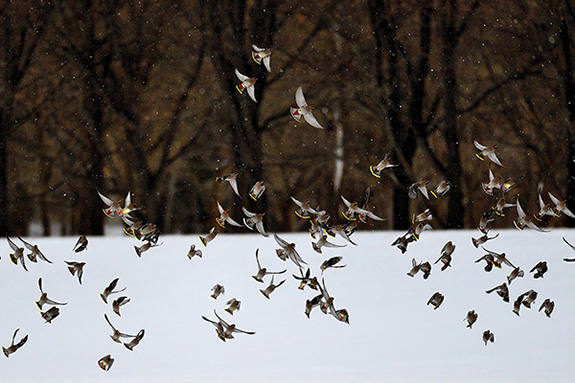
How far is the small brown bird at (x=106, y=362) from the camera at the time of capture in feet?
11.7

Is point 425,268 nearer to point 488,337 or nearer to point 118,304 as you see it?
point 488,337

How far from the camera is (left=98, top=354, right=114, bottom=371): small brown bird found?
357cm

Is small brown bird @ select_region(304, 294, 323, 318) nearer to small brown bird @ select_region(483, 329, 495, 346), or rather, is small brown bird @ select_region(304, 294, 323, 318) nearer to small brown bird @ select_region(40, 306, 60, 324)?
small brown bird @ select_region(483, 329, 495, 346)

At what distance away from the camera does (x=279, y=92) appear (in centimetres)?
741

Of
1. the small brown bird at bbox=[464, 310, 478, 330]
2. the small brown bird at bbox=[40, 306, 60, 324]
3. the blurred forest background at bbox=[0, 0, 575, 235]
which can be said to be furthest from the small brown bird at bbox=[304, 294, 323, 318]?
the blurred forest background at bbox=[0, 0, 575, 235]

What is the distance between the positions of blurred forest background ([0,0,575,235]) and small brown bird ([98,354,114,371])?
3590 millimetres

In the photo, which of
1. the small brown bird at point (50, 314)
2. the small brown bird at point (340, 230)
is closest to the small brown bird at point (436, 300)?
the small brown bird at point (340, 230)

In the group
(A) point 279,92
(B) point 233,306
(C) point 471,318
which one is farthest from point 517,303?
(A) point 279,92

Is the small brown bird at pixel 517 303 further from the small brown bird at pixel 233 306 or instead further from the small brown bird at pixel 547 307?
the small brown bird at pixel 233 306

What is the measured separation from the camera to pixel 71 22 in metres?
7.36

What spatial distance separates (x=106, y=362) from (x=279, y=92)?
172 inches

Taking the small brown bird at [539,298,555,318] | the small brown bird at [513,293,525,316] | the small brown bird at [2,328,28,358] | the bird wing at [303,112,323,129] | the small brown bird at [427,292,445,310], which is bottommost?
the small brown bird at [2,328,28,358]

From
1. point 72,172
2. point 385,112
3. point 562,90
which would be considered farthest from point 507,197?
point 72,172

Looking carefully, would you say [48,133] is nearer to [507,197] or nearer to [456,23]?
[456,23]
